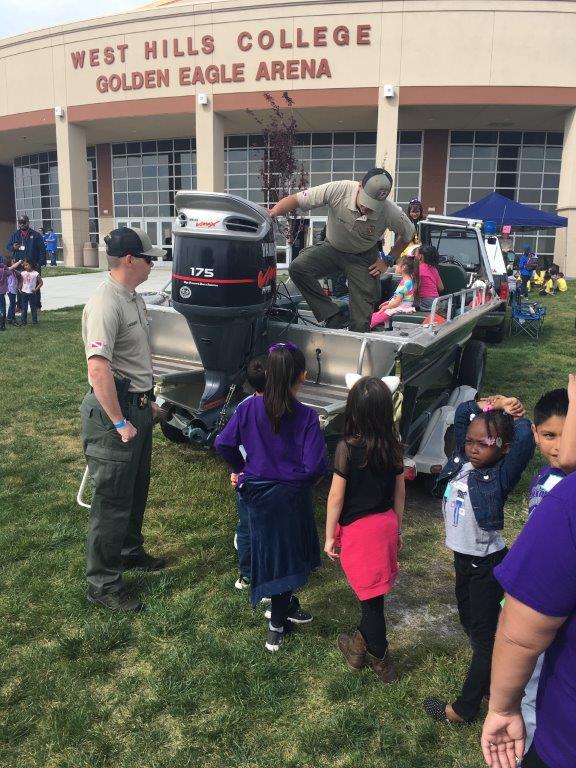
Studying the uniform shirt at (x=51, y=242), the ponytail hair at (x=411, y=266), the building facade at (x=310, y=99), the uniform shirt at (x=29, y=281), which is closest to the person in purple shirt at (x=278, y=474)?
the ponytail hair at (x=411, y=266)

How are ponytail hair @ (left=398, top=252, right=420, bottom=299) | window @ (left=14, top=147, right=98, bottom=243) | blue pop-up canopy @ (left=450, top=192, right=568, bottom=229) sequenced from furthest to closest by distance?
window @ (left=14, top=147, right=98, bottom=243) → blue pop-up canopy @ (left=450, top=192, right=568, bottom=229) → ponytail hair @ (left=398, top=252, right=420, bottom=299)

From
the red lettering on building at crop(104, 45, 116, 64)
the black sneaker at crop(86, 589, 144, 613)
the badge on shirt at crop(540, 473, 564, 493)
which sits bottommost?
the black sneaker at crop(86, 589, 144, 613)

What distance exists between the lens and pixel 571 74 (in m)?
20.1

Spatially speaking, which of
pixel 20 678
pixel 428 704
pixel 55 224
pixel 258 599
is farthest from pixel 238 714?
pixel 55 224

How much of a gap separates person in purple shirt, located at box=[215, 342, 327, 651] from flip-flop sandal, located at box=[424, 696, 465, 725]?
745 mm

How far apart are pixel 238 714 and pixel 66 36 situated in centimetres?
2774

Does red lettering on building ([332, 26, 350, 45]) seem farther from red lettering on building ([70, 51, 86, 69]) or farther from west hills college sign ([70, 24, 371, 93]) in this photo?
red lettering on building ([70, 51, 86, 69])

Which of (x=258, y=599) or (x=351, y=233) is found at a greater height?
(x=351, y=233)

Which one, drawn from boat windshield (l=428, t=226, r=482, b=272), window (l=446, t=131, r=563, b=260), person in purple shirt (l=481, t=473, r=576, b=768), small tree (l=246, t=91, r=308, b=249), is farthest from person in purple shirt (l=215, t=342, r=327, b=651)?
window (l=446, t=131, r=563, b=260)

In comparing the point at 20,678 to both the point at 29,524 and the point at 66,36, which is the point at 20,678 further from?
the point at 66,36

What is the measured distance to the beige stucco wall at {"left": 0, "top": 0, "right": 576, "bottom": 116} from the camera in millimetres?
19812

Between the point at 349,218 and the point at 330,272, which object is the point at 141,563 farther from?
the point at 349,218

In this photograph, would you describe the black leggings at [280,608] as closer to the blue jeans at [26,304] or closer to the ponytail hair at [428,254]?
the ponytail hair at [428,254]

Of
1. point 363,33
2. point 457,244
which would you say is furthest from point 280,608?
point 363,33
